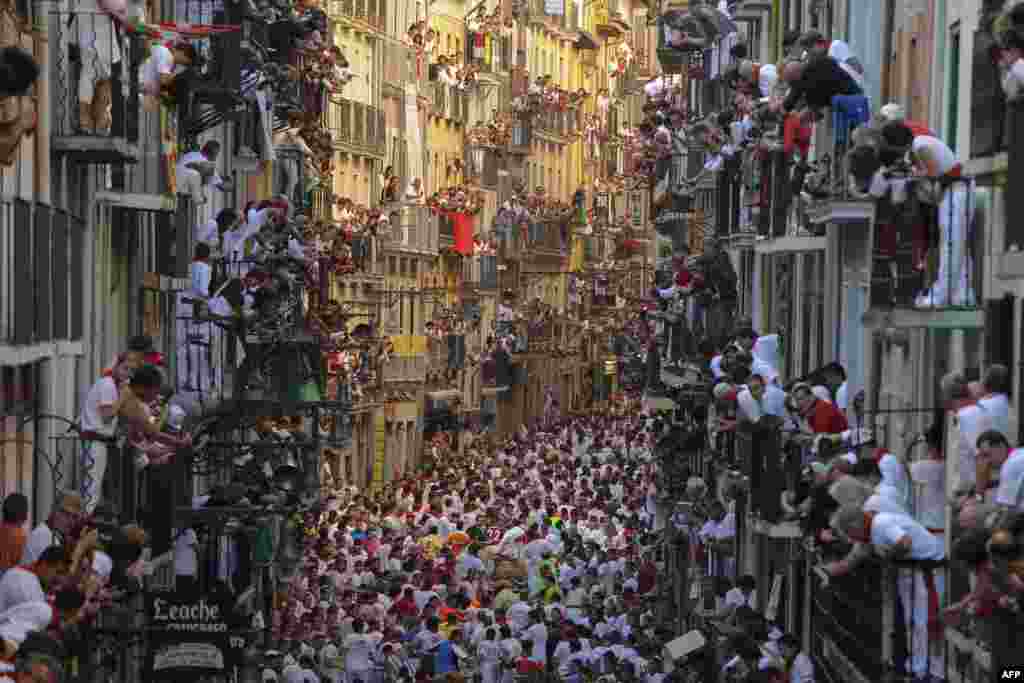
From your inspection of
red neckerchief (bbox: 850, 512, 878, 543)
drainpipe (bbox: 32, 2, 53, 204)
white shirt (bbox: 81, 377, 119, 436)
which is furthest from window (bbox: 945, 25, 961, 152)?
drainpipe (bbox: 32, 2, 53, 204)

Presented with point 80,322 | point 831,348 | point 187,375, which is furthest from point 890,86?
point 187,375

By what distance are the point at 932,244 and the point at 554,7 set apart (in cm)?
10501

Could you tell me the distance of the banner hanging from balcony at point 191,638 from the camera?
1255 inches

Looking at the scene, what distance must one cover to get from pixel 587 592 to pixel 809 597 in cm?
1772

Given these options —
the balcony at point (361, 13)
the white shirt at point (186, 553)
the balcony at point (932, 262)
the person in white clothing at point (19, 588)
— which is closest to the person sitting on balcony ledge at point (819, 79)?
the balcony at point (932, 262)

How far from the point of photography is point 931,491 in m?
25.3

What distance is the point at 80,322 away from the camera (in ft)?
104

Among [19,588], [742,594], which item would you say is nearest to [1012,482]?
[19,588]

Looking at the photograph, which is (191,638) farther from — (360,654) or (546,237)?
(546,237)

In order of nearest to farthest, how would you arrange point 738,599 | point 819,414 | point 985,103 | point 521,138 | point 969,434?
→ point 969,434, point 985,103, point 819,414, point 738,599, point 521,138

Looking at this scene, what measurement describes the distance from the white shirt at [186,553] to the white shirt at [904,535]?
13789 millimetres

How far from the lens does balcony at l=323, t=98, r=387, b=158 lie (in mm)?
83125

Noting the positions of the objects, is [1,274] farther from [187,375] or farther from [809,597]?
[187,375]

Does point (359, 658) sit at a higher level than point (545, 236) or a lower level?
lower
